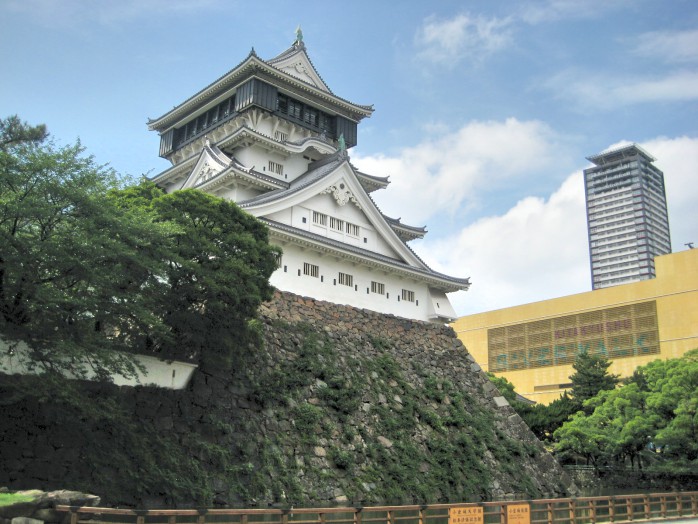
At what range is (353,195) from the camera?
28922 millimetres

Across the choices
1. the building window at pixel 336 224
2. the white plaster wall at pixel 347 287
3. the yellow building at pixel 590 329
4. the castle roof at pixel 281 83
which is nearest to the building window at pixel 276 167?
the castle roof at pixel 281 83

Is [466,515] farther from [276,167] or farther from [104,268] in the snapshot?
[276,167]

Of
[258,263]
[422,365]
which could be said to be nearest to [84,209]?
[258,263]

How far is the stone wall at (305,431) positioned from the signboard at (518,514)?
18.5ft

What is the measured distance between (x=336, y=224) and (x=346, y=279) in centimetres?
267

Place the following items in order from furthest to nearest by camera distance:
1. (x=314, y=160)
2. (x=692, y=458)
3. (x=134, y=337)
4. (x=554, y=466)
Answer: (x=314, y=160), (x=692, y=458), (x=554, y=466), (x=134, y=337)

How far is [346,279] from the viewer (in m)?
26.9

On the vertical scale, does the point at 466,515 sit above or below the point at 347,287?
below

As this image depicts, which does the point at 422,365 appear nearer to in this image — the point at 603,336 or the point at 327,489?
the point at 327,489

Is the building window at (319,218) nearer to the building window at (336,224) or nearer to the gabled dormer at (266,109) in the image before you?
the building window at (336,224)

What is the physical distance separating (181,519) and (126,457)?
8.20 ft

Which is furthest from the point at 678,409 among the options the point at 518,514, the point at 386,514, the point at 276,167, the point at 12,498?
the point at 12,498

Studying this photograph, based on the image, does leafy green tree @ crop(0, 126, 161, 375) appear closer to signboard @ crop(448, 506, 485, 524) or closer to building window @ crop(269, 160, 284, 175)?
signboard @ crop(448, 506, 485, 524)

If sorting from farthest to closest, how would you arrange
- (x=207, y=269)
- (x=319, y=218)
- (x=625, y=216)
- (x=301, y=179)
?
(x=625, y=216)
(x=301, y=179)
(x=319, y=218)
(x=207, y=269)
